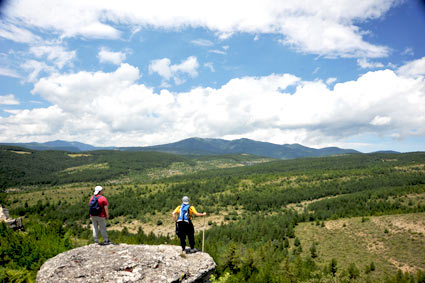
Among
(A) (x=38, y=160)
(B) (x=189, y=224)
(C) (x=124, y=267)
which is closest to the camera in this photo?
(C) (x=124, y=267)

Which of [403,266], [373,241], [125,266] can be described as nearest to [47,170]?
[373,241]

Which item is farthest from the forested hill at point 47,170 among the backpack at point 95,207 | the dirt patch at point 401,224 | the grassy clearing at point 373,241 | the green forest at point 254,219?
the dirt patch at point 401,224

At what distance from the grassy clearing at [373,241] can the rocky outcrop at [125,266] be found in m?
30.8

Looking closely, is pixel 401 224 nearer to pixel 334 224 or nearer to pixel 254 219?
pixel 334 224

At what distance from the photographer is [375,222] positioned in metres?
44.1

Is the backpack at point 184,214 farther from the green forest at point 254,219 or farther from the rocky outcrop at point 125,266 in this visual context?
the green forest at point 254,219

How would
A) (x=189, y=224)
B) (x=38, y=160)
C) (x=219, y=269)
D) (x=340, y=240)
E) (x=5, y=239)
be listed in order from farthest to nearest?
(x=38, y=160)
(x=340, y=240)
(x=219, y=269)
(x=5, y=239)
(x=189, y=224)

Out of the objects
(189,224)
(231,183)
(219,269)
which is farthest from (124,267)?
(231,183)

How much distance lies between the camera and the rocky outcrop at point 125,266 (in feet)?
25.1

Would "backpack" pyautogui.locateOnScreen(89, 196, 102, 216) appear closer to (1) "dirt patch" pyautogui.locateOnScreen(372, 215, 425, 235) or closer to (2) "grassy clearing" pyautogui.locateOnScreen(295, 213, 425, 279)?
(2) "grassy clearing" pyautogui.locateOnScreen(295, 213, 425, 279)

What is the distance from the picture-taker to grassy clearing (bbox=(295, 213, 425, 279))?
100 feet

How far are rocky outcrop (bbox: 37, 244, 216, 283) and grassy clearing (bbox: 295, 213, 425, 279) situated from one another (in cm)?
3081

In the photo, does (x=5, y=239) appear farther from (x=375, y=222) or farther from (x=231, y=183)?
(x=231, y=183)

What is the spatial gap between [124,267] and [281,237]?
133 ft
